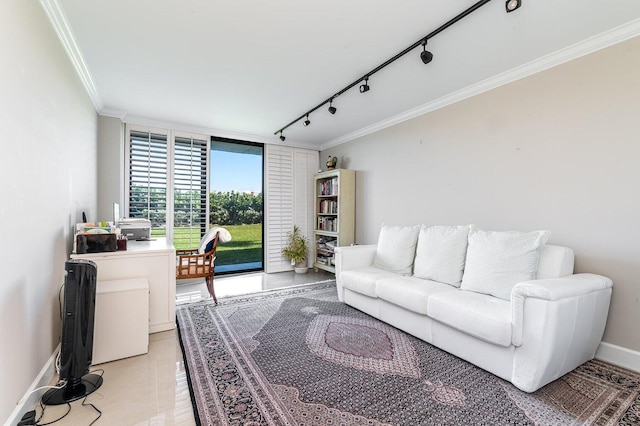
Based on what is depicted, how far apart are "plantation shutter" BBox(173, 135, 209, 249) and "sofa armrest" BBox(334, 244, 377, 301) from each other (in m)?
2.43

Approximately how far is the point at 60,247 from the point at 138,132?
2471mm

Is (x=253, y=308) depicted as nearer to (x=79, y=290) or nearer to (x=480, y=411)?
(x=79, y=290)

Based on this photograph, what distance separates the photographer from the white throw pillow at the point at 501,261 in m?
2.12

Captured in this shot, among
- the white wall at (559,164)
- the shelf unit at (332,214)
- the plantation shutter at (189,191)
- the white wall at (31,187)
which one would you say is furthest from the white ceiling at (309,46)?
the shelf unit at (332,214)

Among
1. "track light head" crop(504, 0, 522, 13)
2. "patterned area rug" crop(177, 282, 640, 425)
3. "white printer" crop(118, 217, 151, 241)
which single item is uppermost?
"track light head" crop(504, 0, 522, 13)

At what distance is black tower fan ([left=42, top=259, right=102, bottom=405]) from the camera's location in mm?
1672

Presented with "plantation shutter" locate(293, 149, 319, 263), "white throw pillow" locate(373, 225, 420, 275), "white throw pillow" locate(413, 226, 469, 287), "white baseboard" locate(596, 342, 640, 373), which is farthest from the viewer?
"plantation shutter" locate(293, 149, 319, 263)

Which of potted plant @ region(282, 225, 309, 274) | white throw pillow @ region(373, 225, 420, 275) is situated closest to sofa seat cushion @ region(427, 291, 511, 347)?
white throw pillow @ region(373, 225, 420, 275)

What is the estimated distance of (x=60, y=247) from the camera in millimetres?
2148

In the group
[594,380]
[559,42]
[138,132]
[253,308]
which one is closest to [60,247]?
[253,308]

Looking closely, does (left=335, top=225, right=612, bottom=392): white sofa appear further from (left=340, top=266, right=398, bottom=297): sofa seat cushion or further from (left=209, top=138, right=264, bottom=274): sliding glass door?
(left=209, top=138, right=264, bottom=274): sliding glass door

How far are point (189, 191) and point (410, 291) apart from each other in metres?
3.63

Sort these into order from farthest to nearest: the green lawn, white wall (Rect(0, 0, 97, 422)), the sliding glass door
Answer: the green lawn → the sliding glass door → white wall (Rect(0, 0, 97, 422))

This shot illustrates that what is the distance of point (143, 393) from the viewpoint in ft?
5.68
